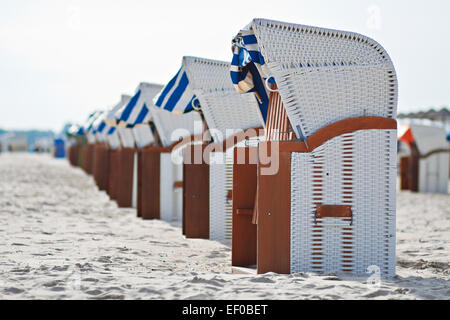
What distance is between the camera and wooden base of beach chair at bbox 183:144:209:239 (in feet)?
27.0

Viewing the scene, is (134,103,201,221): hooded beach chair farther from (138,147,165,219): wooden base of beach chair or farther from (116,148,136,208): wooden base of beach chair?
(116,148,136,208): wooden base of beach chair

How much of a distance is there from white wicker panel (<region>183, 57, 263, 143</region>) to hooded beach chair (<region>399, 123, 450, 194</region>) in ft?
35.6

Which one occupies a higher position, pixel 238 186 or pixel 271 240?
pixel 238 186

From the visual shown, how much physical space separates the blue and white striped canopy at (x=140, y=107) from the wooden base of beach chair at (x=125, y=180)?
1578 millimetres

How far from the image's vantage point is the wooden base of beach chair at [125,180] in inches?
494

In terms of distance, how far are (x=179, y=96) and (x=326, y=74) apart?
12.2 feet

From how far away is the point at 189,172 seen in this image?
329 inches

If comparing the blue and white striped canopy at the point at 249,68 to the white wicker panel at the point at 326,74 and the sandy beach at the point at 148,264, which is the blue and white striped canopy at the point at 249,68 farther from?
the sandy beach at the point at 148,264

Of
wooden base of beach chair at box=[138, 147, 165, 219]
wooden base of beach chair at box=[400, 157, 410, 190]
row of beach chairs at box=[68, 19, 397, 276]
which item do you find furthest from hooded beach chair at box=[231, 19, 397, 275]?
wooden base of beach chair at box=[400, 157, 410, 190]

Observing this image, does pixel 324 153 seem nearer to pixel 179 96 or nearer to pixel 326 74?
pixel 326 74
